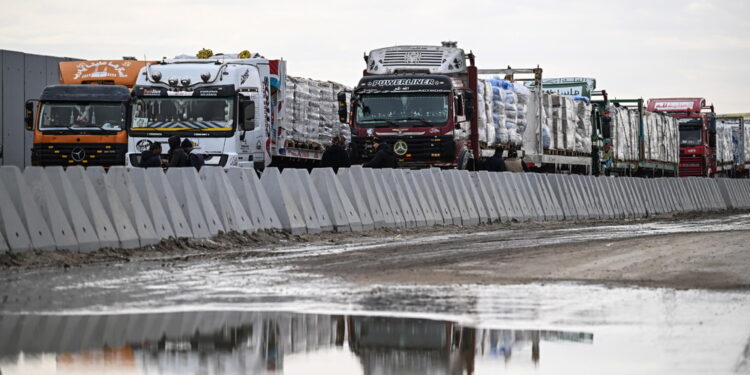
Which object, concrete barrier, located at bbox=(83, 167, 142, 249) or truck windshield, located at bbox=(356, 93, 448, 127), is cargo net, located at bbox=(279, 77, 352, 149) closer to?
truck windshield, located at bbox=(356, 93, 448, 127)

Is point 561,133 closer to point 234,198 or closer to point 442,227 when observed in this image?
point 442,227

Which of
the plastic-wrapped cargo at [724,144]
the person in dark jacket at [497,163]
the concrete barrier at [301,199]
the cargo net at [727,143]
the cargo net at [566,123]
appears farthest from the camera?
the cargo net at [727,143]

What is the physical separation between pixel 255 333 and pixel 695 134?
204 ft

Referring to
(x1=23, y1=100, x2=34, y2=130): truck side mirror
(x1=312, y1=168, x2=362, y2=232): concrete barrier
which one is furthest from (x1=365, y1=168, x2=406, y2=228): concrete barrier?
(x1=23, y1=100, x2=34, y2=130): truck side mirror

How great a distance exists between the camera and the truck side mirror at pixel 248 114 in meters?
28.3

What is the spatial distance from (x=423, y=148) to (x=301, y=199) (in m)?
→ 11.9

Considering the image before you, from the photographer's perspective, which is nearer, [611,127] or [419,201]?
[419,201]

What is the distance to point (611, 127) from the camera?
5131 centimetres

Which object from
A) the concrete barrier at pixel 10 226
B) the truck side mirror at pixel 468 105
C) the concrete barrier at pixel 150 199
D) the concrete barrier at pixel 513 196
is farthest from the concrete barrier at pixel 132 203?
the truck side mirror at pixel 468 105

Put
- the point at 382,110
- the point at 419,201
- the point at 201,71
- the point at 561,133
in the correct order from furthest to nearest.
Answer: the point at 561,133 → the point at 382,110 → the point at 201,71 → the point at 419,201

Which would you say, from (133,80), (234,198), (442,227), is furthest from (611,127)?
(234,198)

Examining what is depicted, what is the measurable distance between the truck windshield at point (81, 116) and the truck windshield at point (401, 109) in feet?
18.4

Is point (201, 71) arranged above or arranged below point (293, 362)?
above

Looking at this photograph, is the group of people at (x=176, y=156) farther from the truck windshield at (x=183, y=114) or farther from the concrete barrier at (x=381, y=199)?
the truck windshield at (x=183, y=114)
